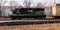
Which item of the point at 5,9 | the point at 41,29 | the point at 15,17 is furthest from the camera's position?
the point at 5,9

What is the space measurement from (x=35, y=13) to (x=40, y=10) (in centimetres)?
8

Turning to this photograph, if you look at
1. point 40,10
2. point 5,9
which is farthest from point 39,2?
point 5,9

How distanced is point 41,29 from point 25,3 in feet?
→ 3.53

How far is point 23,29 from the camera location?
1.07 m

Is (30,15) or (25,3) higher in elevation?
(25,3)

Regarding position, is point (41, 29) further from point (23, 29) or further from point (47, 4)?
point (47, 4)

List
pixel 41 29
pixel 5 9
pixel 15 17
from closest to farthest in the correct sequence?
pixel 41 29 → pixel 15 17 → pixel 5 9

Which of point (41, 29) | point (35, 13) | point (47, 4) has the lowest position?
point (41, 29)

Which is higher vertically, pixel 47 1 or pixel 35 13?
pixel 47 1

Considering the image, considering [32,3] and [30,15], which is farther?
[32,3]

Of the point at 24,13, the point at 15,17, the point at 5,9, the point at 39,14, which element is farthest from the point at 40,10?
the point at 5,9

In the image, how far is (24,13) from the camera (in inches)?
65.5

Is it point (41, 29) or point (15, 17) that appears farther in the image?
point (15, 17)

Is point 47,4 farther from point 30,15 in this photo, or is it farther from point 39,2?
point 30,15
